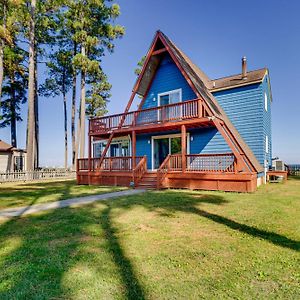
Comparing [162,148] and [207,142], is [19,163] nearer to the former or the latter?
[162,148]

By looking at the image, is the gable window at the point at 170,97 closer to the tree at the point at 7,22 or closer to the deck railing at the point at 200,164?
the deck railing at the point at 200,164

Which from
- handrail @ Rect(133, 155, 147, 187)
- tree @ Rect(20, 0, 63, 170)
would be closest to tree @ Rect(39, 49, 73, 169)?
tree @ Rect(20, 0, 63, 170)

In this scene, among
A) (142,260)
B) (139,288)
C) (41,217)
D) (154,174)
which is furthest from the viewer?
(154,174)

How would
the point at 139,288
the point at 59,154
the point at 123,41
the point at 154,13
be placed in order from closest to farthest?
the point at 139,288 < the point at 154,13 < the point at 123,41 < the point at 59,154

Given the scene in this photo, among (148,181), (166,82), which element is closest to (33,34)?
(166,82)

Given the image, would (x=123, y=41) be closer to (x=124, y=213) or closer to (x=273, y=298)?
(x=124, y=213)

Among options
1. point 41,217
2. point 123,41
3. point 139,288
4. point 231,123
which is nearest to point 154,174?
point 231,123

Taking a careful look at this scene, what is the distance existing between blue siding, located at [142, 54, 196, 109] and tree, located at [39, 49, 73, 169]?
17.1 metres

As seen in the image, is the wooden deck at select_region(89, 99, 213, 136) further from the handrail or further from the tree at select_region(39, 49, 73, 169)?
the tree at select_region(39, 49, 73, 169)

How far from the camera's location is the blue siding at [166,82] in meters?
15.5

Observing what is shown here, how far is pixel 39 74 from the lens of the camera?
30.3 metres

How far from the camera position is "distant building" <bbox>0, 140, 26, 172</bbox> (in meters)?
24.3

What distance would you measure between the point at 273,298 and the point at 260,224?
304 cm

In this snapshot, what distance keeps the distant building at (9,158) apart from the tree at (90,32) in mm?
7428
